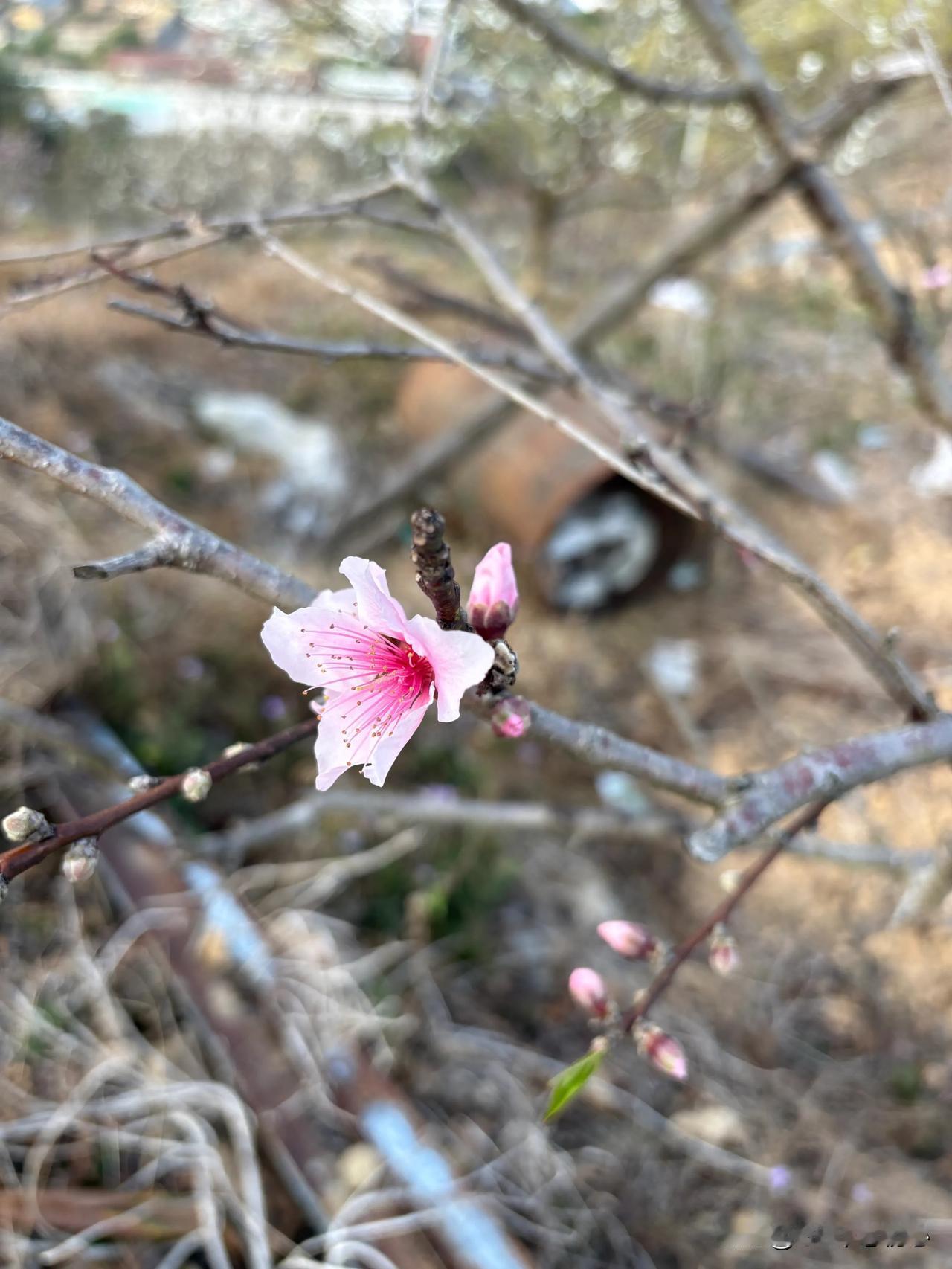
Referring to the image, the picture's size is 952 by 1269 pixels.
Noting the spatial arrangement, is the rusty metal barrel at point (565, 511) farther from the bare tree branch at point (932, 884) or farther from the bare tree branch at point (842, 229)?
the bare tree branch at point (932, 884)

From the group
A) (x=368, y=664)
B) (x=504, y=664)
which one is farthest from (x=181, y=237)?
(x=504, y=664)

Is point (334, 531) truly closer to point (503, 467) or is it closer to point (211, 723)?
point (503, 467)

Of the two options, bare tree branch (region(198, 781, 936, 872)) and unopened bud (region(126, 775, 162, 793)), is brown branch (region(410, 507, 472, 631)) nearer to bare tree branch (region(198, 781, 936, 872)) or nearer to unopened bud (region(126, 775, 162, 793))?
unopened bud (region(126, 775, 162, 793))

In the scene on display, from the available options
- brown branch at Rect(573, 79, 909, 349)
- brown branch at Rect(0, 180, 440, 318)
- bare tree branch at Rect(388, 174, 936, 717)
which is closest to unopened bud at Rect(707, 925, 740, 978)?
bare tree branch at Rect(388, 174, 936, 717)

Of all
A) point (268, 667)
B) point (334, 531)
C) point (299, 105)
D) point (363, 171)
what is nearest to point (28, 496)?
point (268, 667)

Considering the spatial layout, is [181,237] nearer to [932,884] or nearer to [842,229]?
[842,229]
